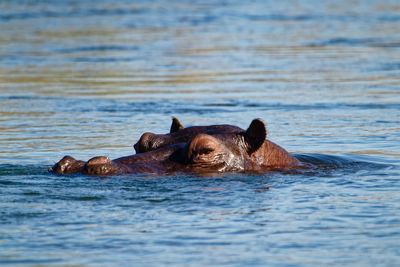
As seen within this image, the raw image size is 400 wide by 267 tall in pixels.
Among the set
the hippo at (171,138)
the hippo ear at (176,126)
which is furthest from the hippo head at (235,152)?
the hippo ear at (176,126)

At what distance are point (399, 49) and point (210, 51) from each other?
221 inches

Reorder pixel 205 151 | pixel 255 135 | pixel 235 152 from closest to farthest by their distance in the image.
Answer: pixel 205 151
pixel 255 135
pixel 235 152

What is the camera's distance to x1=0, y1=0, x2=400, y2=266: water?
6215 millimetres

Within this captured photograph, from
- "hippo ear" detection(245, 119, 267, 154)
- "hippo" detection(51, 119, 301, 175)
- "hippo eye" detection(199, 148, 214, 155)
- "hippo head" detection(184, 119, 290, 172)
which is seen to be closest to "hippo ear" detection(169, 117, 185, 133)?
"hippo" detection(51, 119, 301, 175)

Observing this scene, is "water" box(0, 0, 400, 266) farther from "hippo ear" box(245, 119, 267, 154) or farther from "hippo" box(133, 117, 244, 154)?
"hippo" box(133, 117, 244, 154)


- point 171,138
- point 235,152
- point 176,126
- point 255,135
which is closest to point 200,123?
point 176,126

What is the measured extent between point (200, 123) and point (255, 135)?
17.0 ft

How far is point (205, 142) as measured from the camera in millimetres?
8164

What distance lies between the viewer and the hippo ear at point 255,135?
826 cm

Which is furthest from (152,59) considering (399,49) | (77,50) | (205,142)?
(205,142)

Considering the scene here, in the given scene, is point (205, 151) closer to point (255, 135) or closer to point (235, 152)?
point (235, 152)

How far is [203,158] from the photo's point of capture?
8.35 meters

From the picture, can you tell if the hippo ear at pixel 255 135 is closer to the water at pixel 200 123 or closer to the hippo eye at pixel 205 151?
the water at pixel 200 123

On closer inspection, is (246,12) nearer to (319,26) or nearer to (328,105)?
(319,26)
